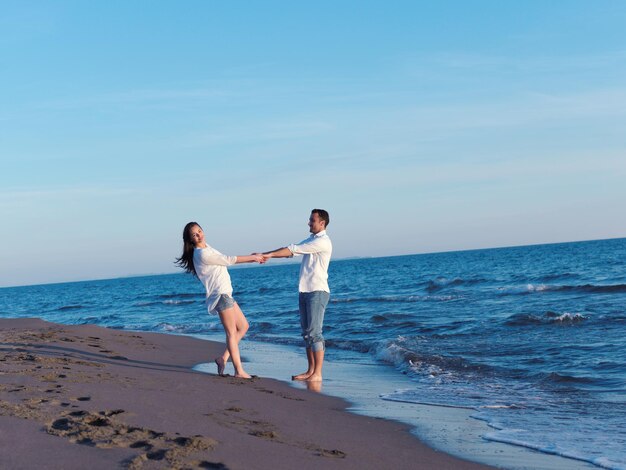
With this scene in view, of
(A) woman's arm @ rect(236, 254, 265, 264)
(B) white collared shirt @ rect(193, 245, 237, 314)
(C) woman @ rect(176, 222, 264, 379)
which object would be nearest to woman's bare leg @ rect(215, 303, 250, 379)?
(C) woman @ rect(176, 222, 264, 379)

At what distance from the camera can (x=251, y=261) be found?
829cm

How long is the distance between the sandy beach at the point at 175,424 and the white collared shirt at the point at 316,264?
1.23 meters

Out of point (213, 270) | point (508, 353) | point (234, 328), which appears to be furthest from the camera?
point (508, 353)

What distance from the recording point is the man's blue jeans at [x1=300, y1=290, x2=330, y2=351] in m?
8.41

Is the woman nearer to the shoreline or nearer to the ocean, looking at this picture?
the shoreline

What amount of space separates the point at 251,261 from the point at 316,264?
768mm

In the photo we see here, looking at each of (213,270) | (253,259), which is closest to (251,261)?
(253,259)

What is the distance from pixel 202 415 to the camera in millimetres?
5570

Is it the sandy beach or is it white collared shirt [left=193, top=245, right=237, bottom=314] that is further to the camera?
white collared shirt [left=193, top=245, right=237, bottom=314]

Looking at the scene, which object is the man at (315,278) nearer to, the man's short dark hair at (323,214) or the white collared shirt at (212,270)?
the man's short dark hair at (323,214)

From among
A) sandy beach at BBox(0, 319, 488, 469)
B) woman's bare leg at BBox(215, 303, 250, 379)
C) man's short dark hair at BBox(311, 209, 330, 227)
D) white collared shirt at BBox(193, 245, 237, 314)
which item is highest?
man's short dark hair at BBox(311, 209, 330, 227)

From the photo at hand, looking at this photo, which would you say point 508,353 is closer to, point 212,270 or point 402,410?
point 402,410

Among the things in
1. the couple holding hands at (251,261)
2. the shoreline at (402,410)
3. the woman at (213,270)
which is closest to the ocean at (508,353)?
the shoreline at (402,410)

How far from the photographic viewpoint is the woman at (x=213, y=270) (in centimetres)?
789
